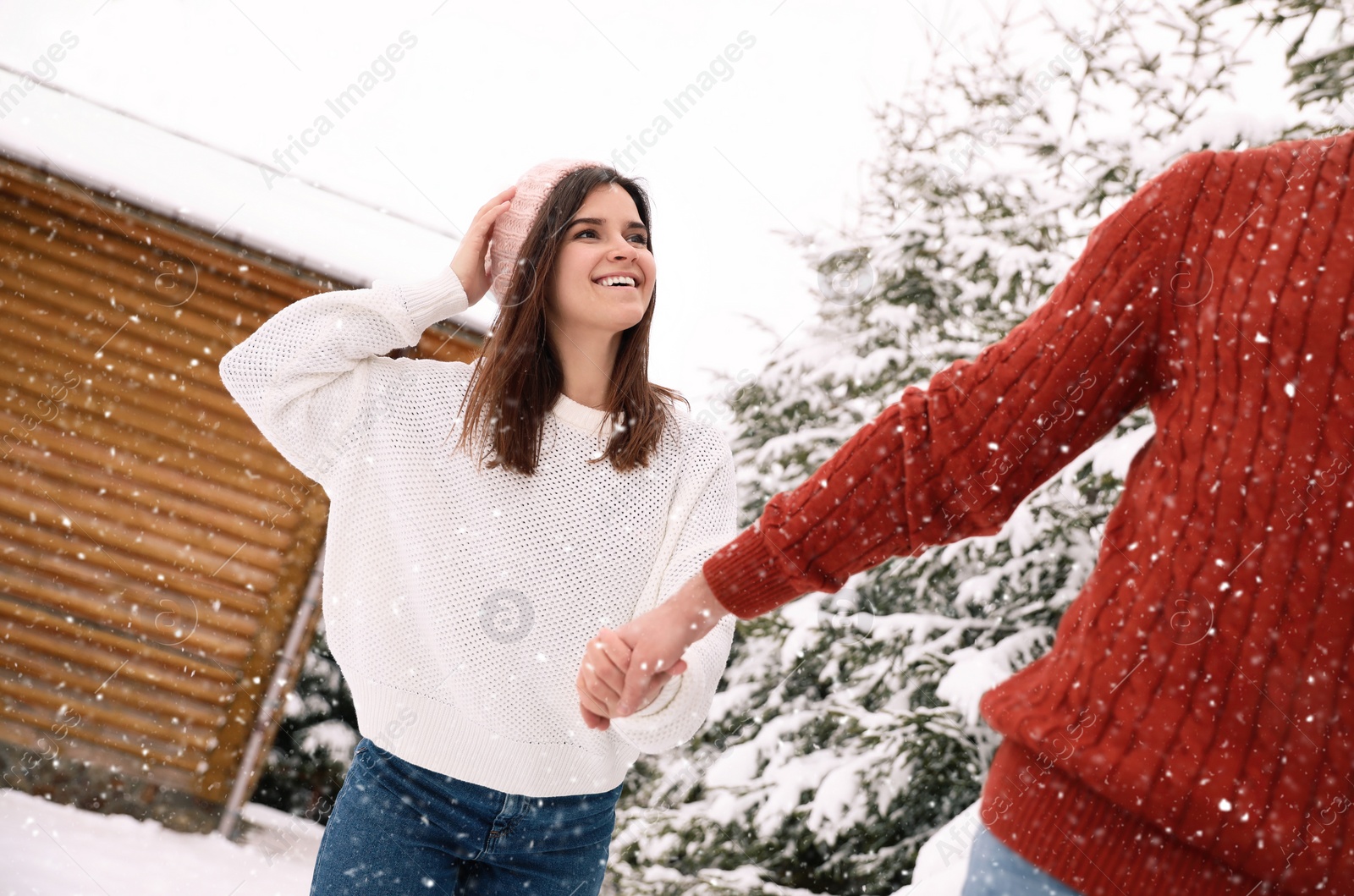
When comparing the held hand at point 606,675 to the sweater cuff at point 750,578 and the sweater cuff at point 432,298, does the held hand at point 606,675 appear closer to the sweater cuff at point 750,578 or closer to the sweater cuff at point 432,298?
the sweater cuff at point 750,578

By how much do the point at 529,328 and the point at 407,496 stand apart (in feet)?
1.42

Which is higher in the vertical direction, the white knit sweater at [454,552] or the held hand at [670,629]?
the held hand at [670,629]

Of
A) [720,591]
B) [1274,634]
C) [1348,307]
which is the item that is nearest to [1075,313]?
[1348,307]

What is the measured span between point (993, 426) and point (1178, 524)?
7.9 inches

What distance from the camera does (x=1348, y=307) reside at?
0.77 meters

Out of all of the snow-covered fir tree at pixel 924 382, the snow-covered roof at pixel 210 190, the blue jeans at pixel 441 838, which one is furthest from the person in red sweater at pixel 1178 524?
the snow-covered roof at pixel 210 190

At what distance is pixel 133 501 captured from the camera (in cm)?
432

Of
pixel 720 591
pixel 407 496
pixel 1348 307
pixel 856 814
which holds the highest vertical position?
pixel 1348 307

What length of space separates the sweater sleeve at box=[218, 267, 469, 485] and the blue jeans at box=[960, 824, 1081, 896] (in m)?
1.41

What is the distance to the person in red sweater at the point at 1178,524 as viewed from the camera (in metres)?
0.72

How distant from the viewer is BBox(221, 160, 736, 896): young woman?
165 cm

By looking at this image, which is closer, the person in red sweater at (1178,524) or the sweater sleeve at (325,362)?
the person in red sweater at (1178,524)

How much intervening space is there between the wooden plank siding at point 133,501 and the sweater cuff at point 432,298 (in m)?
2.52

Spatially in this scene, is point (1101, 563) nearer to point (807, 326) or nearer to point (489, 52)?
point (807, 326)
